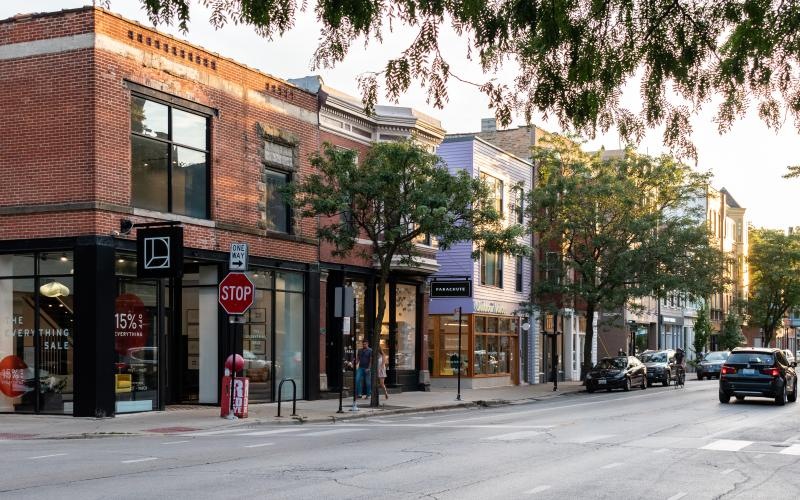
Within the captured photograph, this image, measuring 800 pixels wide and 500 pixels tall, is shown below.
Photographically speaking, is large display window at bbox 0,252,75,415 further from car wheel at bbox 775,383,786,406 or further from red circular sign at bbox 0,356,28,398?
car wheel at bbox 775,383,786,406

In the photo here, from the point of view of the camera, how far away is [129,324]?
2277 centimetres

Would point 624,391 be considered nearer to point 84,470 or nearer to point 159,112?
point 159,112

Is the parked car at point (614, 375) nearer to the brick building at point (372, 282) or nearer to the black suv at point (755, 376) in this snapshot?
the brick building at point (372, 282)

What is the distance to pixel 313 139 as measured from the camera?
29.5 metres

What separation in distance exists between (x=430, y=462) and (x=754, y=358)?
18.2m

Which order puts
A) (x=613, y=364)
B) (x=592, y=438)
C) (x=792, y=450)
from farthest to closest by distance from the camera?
(x=613, y=364)
(x=592, y=438)
(x=792, y=450)

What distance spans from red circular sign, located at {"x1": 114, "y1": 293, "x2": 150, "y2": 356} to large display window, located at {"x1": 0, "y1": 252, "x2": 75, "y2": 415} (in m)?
0.99

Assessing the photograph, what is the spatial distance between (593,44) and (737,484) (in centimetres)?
724

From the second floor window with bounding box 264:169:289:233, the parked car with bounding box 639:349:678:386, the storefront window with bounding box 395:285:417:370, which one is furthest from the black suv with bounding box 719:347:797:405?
the parked car with bounding box 639:349:678:386

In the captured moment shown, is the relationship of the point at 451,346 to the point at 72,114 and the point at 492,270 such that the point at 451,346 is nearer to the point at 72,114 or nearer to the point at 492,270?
the point at 492,270

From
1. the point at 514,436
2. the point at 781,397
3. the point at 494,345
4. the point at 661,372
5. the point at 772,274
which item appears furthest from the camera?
the point at 772,274

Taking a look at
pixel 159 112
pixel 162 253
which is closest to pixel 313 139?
pixel 159 112

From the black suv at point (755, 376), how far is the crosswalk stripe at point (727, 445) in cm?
1139

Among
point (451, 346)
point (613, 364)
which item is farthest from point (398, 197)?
point (613, 364)
